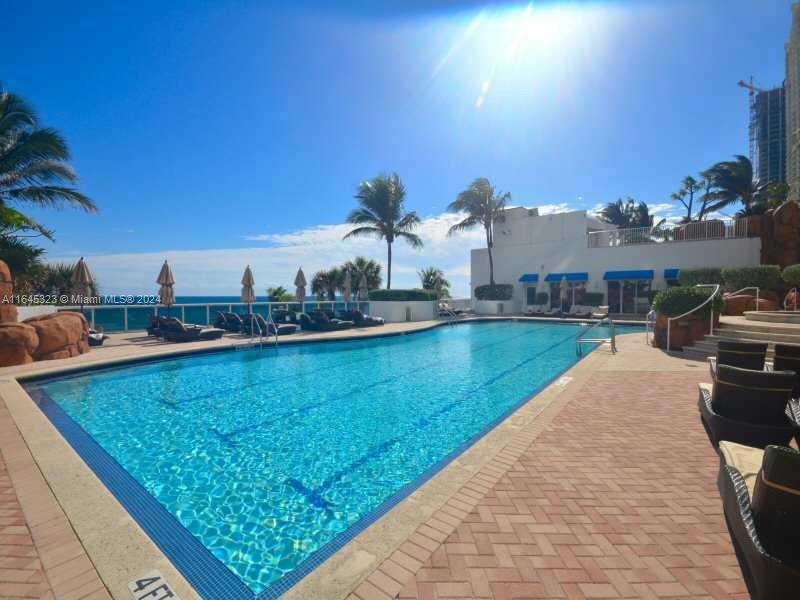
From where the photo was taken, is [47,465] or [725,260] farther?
[725,260]

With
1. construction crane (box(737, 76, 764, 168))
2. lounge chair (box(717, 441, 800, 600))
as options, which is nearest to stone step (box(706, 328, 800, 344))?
lounge chair (box(717, 441, 800, 600))

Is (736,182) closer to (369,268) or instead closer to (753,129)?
(369,268)

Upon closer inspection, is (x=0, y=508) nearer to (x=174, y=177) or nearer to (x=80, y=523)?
(x=80, y=523)

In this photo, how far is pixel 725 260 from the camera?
65.8 ft

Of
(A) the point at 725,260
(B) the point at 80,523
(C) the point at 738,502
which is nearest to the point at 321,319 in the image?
(B) the point at 80,523

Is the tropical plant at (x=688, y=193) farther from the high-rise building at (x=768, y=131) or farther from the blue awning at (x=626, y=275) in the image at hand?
the high-rise building at (x=768, y=131)

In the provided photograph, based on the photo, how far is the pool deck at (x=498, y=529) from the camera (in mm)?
2064

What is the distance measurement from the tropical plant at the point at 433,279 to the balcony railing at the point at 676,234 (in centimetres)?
1152

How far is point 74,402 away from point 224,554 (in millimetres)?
6009

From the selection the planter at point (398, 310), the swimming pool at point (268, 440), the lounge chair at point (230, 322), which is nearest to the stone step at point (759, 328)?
the swimming pool at point (268, 440)

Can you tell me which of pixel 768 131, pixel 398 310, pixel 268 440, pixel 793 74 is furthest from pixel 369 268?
pixel 768 131

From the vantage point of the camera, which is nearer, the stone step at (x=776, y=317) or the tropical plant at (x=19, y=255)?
the stone step at (x=776, y=317)

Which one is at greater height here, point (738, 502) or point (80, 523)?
point (738, 502)

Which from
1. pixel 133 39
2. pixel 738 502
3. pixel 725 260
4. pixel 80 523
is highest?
pixel 133 39
